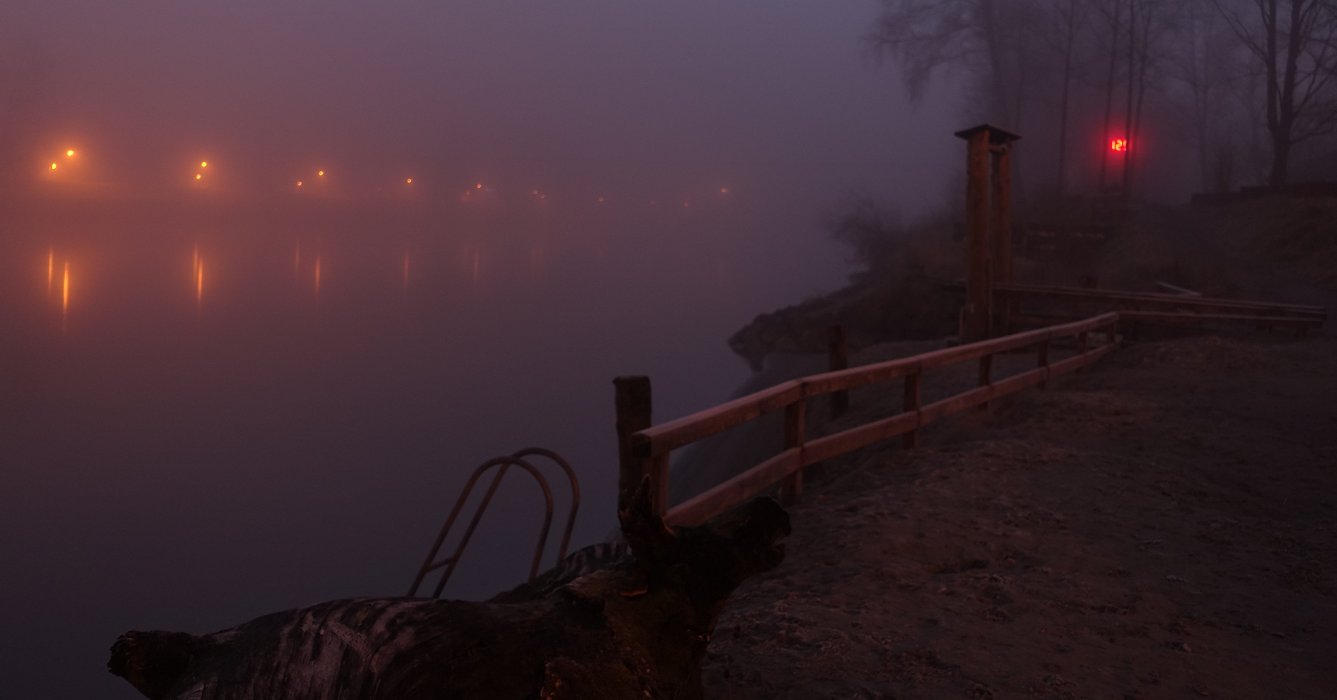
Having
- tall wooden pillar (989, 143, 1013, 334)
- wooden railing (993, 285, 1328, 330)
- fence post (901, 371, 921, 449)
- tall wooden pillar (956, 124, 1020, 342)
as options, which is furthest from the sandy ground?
tall wooden pillar (989, 143, 1013, 334)

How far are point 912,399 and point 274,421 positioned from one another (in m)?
25.0

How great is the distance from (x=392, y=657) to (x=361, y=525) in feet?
69.4

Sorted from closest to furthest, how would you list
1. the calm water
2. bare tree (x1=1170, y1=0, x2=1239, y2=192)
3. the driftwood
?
the driftwood → the calm water → bare tree (x1=1170, y1=0, x2=1239, y2=192)

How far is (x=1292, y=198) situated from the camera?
29656 mm

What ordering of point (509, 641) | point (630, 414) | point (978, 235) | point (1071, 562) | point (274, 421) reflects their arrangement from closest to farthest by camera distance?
point (509, 641)
point (630, 414)
point (1071, 562)
point (978, 235)
point (274, 421)

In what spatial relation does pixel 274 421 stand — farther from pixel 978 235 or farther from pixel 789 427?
pixel 789 427

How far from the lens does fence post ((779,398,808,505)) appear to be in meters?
6.40

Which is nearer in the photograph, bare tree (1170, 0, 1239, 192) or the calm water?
the calm water

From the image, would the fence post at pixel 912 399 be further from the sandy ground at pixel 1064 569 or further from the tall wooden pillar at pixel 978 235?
the tall wooden pillar at pixel 978 235

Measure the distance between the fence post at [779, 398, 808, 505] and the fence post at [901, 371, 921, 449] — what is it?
1451 mm

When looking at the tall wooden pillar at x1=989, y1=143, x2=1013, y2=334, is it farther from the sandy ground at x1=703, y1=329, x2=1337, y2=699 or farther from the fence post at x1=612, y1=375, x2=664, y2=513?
the fence post at x1=612, y1=375, x2=664, y2=513

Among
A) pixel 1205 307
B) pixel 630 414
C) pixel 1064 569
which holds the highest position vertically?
pixel 1205 307

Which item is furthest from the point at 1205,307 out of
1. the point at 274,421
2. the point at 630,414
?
the point at 274,421

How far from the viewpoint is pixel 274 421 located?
28.7 m
